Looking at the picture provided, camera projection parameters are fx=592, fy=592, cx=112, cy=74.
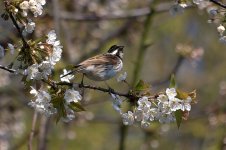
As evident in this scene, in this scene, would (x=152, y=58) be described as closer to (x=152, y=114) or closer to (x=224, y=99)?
(x=224, y=99)

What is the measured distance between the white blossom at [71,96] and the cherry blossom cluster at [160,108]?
254mm

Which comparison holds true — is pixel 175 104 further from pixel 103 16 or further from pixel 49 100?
pixel 103 16

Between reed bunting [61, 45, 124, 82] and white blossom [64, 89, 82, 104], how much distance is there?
189 mm

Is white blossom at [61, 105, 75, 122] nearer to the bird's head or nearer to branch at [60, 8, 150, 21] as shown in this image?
the bird's head

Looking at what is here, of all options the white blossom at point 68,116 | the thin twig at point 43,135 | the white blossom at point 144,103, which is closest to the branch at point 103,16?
the thin twig at point 43,135

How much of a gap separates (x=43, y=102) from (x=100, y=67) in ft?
1.32

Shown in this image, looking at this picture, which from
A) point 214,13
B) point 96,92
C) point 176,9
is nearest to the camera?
point 214,13

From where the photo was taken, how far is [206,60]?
55.9 feet

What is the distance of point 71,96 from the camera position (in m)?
2.59

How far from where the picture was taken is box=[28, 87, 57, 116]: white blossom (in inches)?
102

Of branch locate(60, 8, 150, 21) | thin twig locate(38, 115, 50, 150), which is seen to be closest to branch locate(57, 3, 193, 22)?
branch locate(60, 8, 150, 21)

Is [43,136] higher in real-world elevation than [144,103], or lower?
lower

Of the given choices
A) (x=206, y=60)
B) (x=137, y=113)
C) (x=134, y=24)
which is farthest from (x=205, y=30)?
(x=137, y=113)

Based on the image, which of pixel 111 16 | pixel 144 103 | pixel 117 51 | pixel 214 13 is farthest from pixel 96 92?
pixel 144 103
